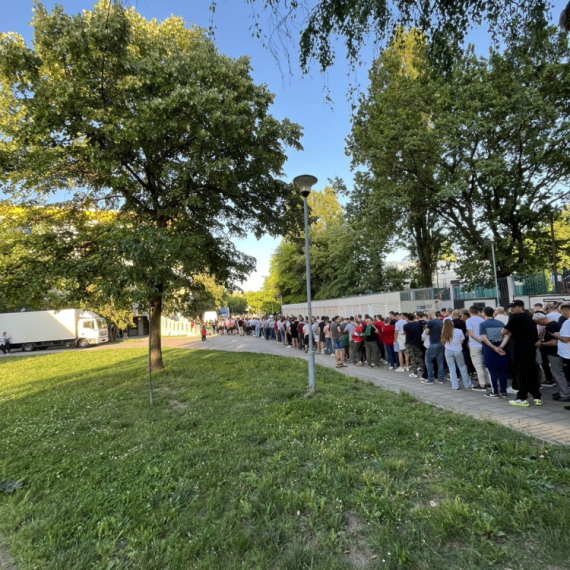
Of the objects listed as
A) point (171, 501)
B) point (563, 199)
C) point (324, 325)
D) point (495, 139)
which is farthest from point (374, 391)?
point (563, 199)

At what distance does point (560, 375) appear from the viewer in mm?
6121

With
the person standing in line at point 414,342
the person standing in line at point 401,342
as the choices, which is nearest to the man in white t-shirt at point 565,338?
the person standing in line at point 414,342

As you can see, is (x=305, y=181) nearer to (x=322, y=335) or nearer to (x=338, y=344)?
(x=338, y=344)

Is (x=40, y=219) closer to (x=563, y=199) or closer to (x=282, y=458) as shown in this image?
(x=282, y=458)

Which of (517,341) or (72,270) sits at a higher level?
(72,270)

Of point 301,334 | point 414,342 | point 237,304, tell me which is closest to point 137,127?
point 414,342

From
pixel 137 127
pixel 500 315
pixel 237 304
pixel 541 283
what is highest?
pixel 137 127

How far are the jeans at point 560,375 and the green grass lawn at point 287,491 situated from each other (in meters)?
2.43

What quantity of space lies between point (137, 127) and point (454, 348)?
9.46 metres

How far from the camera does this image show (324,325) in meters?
15.7

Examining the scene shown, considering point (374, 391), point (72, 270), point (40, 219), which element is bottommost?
point (374, 391)

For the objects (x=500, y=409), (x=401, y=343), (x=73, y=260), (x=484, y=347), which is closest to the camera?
(x=500, y=409)

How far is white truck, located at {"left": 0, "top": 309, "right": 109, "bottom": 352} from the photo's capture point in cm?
2983

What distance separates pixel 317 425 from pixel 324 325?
423 inches
